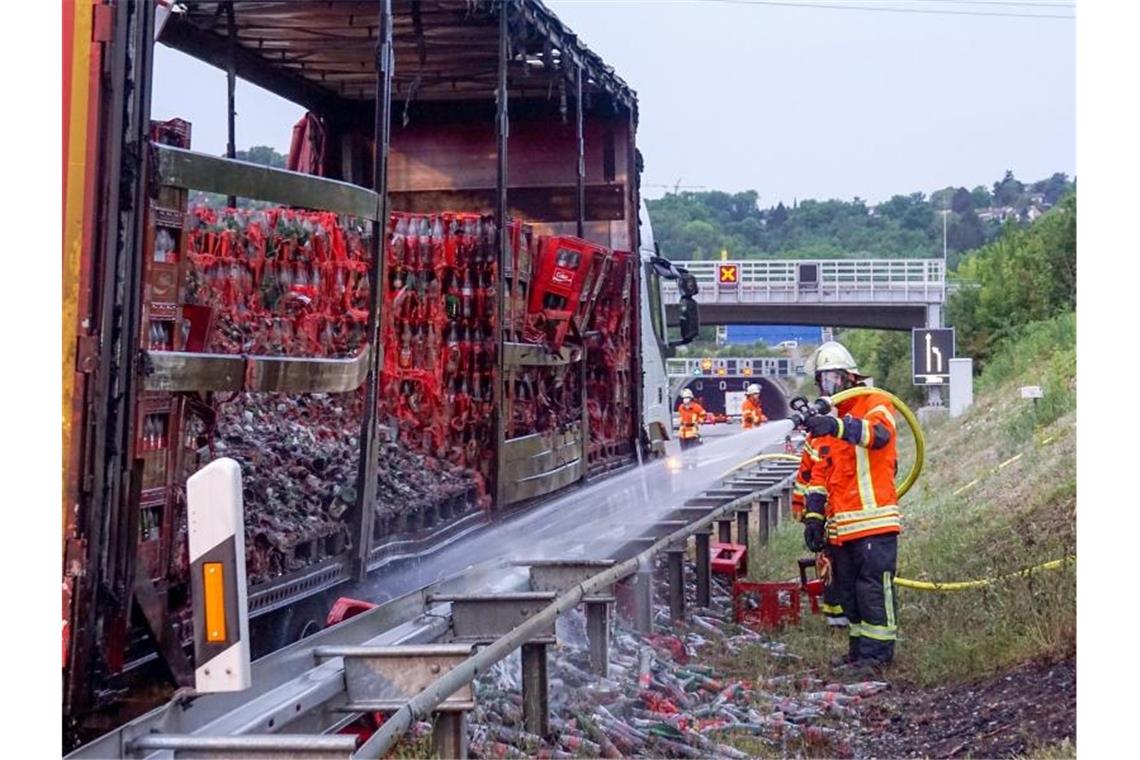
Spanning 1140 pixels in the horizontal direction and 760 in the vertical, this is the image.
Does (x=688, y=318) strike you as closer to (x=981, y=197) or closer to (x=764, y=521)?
(x=764, y=521)

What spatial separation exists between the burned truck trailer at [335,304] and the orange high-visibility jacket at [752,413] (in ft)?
13.0

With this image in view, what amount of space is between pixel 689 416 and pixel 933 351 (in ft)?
30.5

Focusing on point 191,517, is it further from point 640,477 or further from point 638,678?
point 640,477

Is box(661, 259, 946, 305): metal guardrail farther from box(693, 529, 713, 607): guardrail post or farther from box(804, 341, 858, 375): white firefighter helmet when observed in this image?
box(693, 529, 713, 607): guardrail post

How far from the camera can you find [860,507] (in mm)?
7480

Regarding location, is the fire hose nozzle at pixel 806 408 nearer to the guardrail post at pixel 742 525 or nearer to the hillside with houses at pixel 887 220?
the hillside with houses at pixel 887 220

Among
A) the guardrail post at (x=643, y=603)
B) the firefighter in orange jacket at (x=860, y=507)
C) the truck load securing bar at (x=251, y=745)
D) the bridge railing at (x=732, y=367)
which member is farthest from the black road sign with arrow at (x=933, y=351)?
the truck load securing bar at (x=251, y=745)

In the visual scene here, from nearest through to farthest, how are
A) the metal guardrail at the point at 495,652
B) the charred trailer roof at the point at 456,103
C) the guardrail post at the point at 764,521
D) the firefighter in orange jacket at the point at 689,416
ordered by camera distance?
the metal guardrail at the point at 495,652, the charred trailer roof at the point at 456,103, the guardrail post at the point at 764,521, the firefighter in orange jacket at the point at 689,416

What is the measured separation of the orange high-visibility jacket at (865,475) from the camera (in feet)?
24.2


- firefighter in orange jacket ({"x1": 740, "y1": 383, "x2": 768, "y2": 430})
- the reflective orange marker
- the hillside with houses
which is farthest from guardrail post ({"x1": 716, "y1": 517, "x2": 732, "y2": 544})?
the reflective orange marker

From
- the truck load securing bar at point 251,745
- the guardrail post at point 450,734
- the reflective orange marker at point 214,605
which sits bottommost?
the guardrail post at point 450,734
